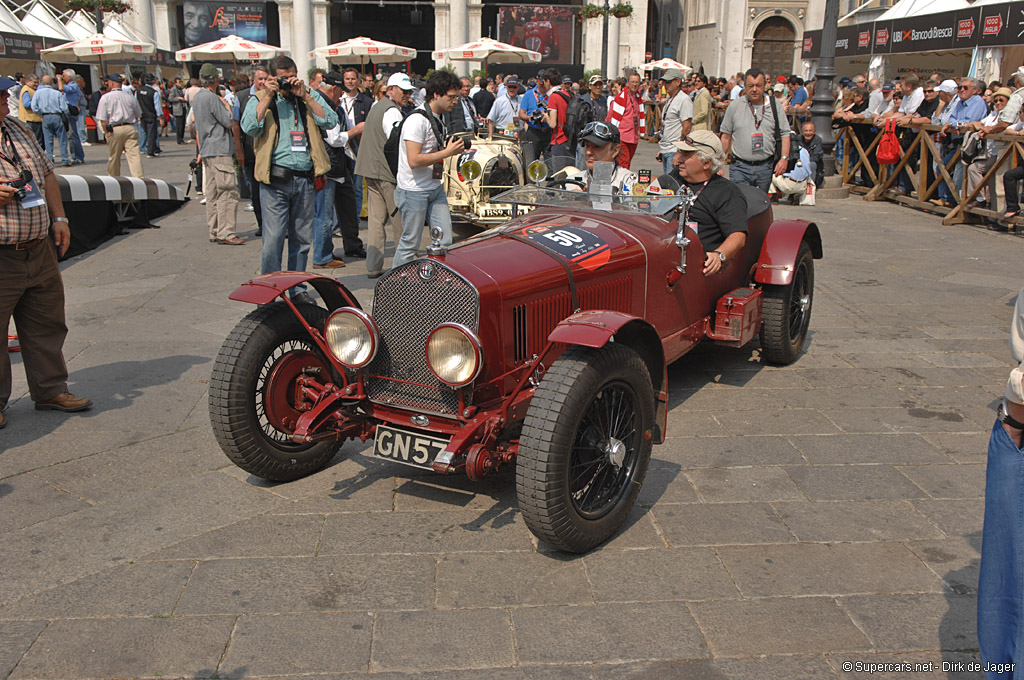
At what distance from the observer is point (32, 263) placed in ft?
16.4

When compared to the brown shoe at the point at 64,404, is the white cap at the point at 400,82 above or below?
above

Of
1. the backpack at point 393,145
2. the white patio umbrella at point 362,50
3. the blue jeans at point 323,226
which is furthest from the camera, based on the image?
the white patio umbrella at point 362,50

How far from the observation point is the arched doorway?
40.2 meters

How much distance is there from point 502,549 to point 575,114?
10768 mm

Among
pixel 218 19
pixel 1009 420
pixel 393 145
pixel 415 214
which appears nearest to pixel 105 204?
pixel 393 145

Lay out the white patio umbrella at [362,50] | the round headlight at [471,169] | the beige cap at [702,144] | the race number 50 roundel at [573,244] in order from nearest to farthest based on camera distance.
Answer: the race number 50 roundel at [573,244] → the beige cap at [702,144] → the round headlight at [471,169] → the white patio umbrella at [362,50]

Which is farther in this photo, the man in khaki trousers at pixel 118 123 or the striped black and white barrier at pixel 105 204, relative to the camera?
the man in khaki trousers at pixel 118 123

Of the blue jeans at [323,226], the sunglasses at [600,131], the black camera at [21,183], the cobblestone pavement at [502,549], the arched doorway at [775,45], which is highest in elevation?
the arched doorway at [775,45]

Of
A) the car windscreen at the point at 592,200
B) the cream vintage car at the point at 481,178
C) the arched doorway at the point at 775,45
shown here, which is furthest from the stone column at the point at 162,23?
the car windscreen at the point at 592,200

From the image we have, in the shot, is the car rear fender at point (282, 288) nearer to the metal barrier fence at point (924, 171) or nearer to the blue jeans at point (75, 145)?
the metal barrier fence at point (924, 171)

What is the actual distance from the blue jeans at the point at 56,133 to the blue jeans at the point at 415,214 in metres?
14.8

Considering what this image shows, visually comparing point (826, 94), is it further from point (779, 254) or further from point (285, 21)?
point (285, 21)

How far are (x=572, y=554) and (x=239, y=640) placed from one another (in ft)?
4.48

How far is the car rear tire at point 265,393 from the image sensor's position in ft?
13.0
